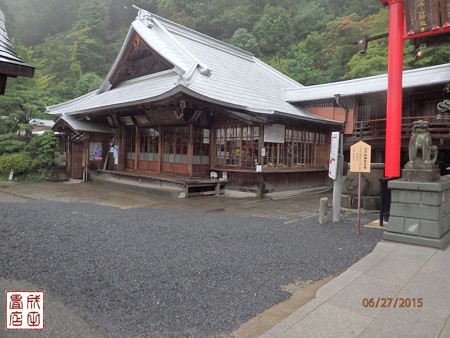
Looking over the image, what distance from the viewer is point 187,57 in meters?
13.9

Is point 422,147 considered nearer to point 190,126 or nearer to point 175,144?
point 190,126

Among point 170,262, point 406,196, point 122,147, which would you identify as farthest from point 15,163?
point 406,196

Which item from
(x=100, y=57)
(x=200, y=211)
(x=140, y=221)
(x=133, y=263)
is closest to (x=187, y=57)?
(x=200, y=211)

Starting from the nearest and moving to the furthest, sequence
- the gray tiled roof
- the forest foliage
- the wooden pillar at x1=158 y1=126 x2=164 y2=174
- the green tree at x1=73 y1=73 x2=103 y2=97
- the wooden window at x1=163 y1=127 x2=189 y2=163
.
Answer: the wooden window at x1=163 y1=127 x2=189 y2=163 < the wooden pillar at x1=158 y1=126 x2=164 y2=174 < the gray tiled roof < the forest foliage < the green tree at x1=73 y1=73 x2=103 y2=97

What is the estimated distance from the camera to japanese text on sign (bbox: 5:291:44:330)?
2.57m

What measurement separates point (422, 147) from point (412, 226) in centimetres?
151

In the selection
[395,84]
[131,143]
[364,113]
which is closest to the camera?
[395,84]

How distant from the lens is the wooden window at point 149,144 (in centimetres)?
1434

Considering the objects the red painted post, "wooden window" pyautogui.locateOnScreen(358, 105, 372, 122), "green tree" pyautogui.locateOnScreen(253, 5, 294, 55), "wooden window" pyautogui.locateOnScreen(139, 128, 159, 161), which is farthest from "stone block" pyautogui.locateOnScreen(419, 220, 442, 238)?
"green tree" pyautogui.locateOnScreen(253, 5, 294, 55)

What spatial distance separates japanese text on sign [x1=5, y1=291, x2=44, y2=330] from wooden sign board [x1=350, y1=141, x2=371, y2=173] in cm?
641

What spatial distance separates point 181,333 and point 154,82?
44.4 ft

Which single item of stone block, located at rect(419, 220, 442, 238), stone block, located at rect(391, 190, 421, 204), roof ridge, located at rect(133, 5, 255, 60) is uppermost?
roof ridge, located at rect(133, 5, 255, 60)

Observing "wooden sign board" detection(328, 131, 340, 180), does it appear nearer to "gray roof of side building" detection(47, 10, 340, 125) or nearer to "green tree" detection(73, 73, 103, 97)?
"gray roof of side building" detection(47, 10, 340, 125)
